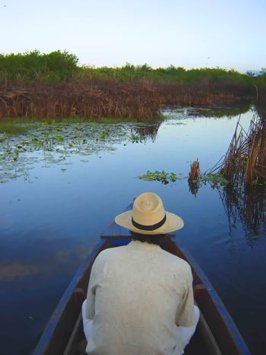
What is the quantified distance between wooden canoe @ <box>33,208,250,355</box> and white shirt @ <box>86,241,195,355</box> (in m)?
0.66

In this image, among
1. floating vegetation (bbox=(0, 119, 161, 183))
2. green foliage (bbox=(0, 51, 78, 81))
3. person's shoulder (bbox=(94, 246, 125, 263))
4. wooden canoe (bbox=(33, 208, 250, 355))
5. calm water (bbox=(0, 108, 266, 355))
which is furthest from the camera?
green foliage (bbox=(0, 51, 78, 81))

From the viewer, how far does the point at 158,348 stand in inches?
91.3

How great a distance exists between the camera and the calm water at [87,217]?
484 cm

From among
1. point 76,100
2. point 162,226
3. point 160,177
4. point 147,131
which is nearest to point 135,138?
point 147,131

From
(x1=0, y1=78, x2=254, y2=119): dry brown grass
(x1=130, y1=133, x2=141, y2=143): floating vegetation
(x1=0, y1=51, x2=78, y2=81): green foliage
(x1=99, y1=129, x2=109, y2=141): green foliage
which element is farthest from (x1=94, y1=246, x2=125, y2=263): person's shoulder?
(x1=0, y1=51, x2=78, y2=81): green foliage

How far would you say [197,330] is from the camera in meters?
3.29

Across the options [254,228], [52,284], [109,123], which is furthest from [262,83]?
[52,284]

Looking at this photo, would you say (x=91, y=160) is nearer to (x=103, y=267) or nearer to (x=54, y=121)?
(x=54, y=121)

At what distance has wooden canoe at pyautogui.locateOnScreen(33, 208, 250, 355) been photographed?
9.55ft

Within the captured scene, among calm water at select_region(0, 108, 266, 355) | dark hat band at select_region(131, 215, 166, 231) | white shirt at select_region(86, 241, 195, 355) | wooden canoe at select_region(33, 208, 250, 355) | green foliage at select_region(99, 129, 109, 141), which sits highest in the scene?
dark hat band at select_region(131, 215, 166, 231)

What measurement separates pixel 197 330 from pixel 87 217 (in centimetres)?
445

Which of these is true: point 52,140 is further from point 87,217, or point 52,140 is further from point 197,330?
point 197,330

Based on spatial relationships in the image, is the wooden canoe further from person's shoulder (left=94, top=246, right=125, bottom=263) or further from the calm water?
the calm water

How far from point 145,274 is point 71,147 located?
36.8 ft
